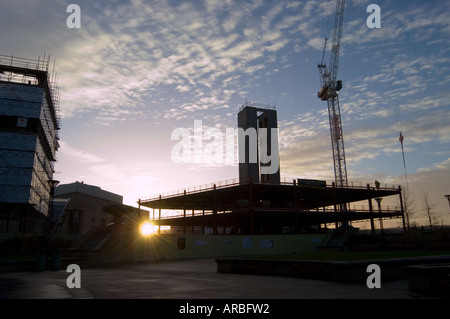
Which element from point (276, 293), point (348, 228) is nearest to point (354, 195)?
point (348, 228)

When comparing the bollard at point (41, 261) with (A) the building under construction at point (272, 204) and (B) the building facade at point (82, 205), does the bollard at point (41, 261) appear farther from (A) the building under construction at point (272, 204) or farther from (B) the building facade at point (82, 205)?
(B) the building facade at point (82, 205)

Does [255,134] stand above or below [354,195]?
above

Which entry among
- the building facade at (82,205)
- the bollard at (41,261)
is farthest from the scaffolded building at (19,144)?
the bollard at (41,261)

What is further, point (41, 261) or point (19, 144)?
point (19, 144)

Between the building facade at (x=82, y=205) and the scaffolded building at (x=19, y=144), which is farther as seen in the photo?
the building facade at (x=82, y=205)

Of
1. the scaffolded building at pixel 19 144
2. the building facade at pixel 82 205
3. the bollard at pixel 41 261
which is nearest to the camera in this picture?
the bollard at pixel 41 261

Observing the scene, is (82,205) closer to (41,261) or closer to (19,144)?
(19,144)

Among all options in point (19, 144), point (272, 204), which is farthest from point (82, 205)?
point (272, 204)

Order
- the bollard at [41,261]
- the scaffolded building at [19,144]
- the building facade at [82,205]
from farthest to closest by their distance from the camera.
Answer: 1. the building facade at [82,205]
2. the scaffolded building at [19,144]
3. the bollard at [41,261]

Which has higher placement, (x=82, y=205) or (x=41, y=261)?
(x=82, y=205)

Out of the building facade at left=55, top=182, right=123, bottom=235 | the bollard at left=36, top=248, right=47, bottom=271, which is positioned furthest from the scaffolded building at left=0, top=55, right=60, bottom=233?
the bollard at left=36, top=248, right=47, bottom=271

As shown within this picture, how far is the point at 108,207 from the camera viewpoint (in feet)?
112
